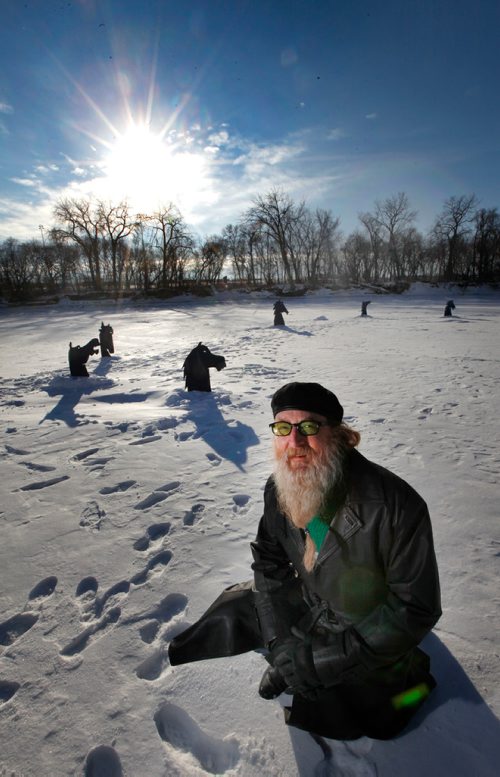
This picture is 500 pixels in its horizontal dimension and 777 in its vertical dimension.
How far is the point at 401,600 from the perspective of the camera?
1.38 metres

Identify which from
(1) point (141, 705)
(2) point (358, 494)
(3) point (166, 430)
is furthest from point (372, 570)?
(3) point (166, 430)

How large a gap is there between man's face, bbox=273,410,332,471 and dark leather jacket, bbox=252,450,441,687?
A: 15 cm

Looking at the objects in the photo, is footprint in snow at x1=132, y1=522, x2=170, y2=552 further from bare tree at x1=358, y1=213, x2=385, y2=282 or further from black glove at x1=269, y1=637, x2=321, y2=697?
bare tree at x1=358, y1=213, x2=385, y2=282

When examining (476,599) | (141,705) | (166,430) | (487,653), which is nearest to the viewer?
(141,705)

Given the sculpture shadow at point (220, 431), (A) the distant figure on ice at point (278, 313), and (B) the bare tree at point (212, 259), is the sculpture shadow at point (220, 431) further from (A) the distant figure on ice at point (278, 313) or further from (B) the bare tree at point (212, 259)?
(B) the bare tree at point (212, 259)

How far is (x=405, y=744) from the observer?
1.57 m

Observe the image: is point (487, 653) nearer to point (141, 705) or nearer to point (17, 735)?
point (141, 705)

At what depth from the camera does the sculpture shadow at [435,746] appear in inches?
58.9

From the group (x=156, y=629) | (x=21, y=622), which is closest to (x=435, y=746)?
(x=156, y=629)

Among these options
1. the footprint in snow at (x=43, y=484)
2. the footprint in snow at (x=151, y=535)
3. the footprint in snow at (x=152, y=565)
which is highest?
the footprint in snow at (x=43, y=484)


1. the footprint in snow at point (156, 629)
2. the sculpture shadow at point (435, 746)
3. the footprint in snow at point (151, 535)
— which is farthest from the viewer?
the footprint in snow at point (151, 535)

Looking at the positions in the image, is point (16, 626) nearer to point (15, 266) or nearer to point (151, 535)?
point (151, 535)

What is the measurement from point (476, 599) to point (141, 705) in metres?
2.03

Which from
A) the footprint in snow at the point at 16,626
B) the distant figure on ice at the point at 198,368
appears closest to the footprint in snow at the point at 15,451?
the footprint in snow at the point at 16,626
